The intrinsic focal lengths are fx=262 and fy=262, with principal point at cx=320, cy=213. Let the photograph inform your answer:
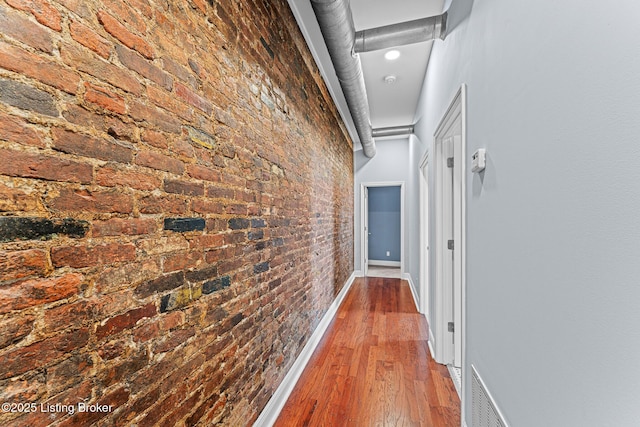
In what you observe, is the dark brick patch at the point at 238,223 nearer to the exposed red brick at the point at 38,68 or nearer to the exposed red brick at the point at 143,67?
the exposed red brick at the point at 143,67

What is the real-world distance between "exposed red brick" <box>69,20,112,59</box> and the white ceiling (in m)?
1.65

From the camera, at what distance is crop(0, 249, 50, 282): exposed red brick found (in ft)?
1.85

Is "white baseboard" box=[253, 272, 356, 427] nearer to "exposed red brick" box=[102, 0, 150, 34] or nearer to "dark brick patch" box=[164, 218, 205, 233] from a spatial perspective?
"dark brick patch" box=[164, 218, 205, 233]

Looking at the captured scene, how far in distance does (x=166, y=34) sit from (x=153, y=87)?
0.22 metres

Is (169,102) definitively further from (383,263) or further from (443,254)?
(383,263)

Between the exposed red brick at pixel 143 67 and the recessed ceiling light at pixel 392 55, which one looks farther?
the recessed ceiling light at pixel 392 55

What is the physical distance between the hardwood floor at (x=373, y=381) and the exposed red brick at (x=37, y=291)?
162 centimetres

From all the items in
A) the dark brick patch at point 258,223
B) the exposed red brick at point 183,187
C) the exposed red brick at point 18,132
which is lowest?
the dark brick patch at point 258,223

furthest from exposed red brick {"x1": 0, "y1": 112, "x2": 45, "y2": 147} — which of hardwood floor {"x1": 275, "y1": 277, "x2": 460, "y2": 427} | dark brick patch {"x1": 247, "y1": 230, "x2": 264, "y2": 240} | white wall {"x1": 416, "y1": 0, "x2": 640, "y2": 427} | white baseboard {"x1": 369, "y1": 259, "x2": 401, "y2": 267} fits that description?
white baseboard {"x1": 369, "y1": 259, "x2": 401, "y2": 267}

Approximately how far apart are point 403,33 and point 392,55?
2.52ft

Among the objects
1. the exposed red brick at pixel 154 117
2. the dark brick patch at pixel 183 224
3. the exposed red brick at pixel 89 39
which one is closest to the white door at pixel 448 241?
the dark brick patch at pixel 183 224

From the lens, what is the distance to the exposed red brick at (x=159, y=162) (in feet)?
2.83

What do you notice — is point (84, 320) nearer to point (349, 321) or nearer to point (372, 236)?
point (349, 321)

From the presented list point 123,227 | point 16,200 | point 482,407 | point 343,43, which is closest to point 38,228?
point 16,200
